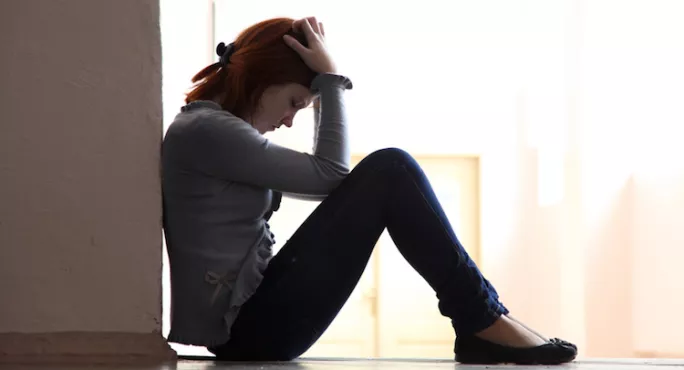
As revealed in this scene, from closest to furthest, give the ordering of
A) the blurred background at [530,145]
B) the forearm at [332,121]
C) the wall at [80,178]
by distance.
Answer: the wall at [80,178]
the forearm at [332,121]
the blurred background at [530,145]

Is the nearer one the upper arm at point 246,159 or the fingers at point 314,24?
the upper arm at point 246,159

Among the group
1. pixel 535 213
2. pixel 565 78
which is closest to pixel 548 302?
pixel 535 213

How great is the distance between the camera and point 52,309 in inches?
48.7

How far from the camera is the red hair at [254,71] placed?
1.38 m

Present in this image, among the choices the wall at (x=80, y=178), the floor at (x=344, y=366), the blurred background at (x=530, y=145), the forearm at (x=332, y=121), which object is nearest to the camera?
the floor at (x=344, y=366)

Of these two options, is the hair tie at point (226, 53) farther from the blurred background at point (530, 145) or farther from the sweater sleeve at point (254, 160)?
the blurred background at point (530, 145)

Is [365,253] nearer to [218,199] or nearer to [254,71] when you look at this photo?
[218,199]

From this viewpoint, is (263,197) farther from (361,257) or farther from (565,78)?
(565,78)

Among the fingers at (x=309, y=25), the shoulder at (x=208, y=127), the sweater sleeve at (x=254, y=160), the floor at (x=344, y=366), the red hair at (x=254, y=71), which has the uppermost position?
the fingers at (x=309, y=25)

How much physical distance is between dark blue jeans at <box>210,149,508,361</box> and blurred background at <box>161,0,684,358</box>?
1.88 m

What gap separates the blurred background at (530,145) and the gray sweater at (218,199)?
1.83 meters

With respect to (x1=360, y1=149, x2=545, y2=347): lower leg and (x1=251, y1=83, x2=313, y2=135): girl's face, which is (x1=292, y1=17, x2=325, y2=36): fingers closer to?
(x1=251, y1=83, x2=313, y2=135): girl's face

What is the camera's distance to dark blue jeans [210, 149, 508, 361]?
131 cm

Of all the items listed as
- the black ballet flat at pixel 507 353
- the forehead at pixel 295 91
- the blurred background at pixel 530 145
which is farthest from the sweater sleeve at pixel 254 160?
the blurred background at pixel 530 145
